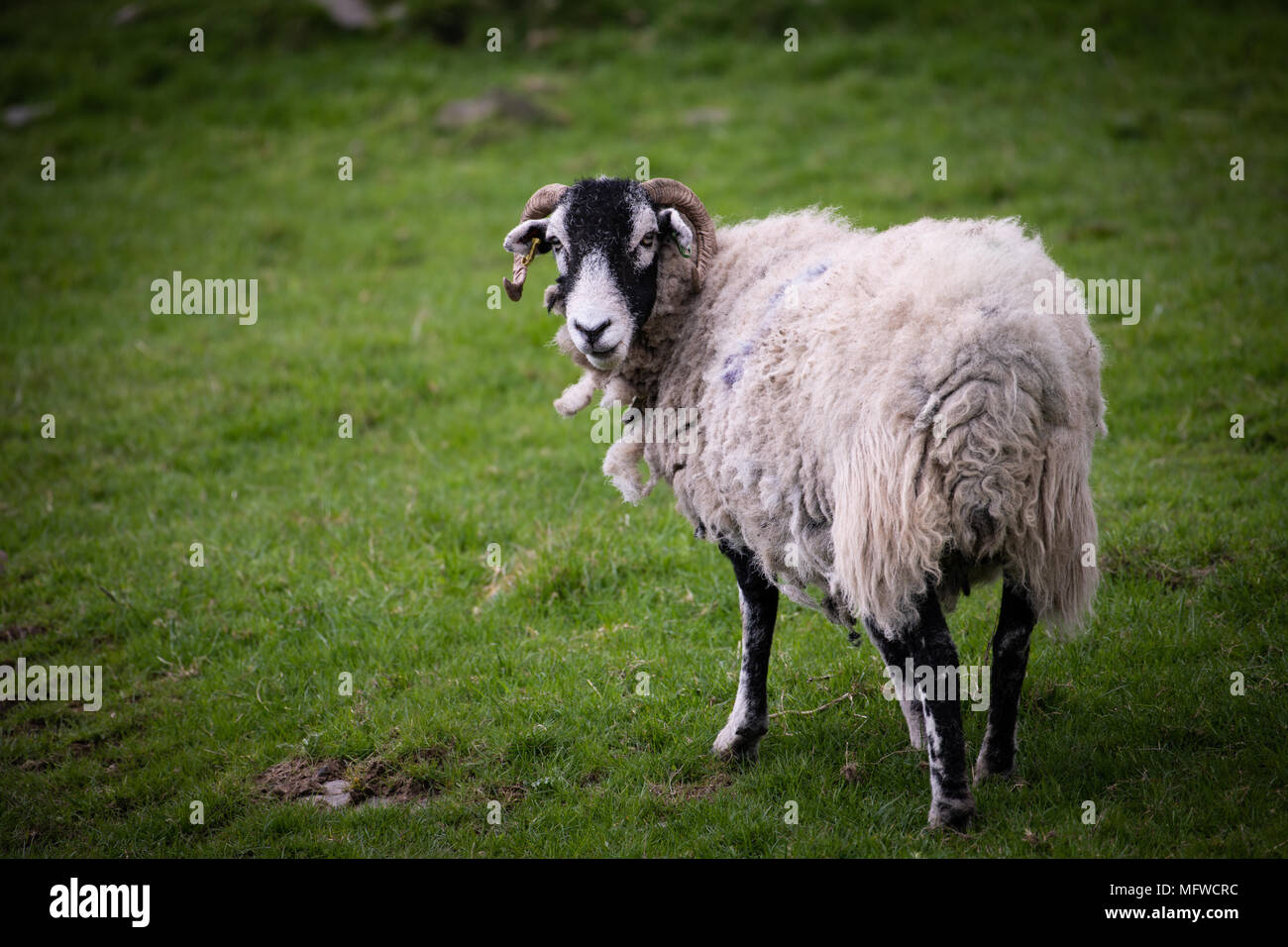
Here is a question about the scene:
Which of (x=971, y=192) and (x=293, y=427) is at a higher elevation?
(x=971, y=192)

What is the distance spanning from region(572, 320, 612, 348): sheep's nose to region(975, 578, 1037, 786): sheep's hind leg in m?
2.07

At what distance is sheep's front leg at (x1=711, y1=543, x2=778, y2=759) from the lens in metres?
5.43

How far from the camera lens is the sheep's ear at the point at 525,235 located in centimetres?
558

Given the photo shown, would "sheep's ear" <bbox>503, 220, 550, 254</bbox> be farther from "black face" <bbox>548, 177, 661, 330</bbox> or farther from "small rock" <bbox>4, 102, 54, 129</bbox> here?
"small rock" <bbox>4, 102, 54, 129</bbox>

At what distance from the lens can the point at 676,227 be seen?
17.7 ft

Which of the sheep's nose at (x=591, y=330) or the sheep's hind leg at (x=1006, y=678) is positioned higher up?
the sheep's nose at (x=591, y=330)

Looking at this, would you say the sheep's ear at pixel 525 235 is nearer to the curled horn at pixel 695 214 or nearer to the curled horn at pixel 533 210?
the curled horn at pixel 533 210

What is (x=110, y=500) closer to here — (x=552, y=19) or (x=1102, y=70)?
(x=552, y=19)

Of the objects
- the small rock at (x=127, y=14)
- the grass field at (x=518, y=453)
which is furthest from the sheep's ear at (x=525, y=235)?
the small rock at (x=127, y=14)

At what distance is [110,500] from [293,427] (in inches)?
61.2

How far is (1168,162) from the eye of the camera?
41.1ft

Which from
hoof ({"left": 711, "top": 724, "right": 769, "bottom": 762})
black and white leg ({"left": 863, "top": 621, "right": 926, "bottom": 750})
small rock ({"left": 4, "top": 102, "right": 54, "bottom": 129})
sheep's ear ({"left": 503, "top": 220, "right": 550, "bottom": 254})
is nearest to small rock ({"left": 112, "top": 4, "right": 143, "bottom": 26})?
small rock ({"left": 4, "top": 102, "right": 54, "bottom": 129})

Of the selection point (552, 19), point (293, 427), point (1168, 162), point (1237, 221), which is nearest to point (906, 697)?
point (293, 427)
